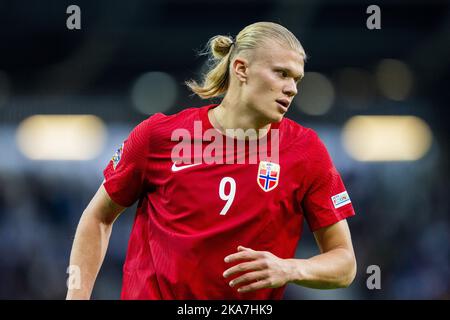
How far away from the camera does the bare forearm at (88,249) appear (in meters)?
3.32

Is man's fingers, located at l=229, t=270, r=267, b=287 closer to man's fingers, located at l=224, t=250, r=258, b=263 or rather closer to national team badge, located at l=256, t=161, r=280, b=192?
man's fingers, located at l=224, t=250, r=258, b=263

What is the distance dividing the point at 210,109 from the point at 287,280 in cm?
102

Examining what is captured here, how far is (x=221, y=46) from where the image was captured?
3686 mm

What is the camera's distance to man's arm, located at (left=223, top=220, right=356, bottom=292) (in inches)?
112

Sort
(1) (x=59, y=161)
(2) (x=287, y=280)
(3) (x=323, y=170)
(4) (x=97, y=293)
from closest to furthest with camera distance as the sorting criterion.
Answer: (2) (x=287, y=280) < (3) (x=323, y=170) < (4) (x=97, y=293) < (1) (x=59, y=161)

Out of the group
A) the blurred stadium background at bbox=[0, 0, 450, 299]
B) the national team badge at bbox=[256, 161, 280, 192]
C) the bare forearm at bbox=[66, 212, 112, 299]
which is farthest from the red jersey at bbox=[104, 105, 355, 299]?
the blurred stadium background at bbox=[0, 0, 450, 299]

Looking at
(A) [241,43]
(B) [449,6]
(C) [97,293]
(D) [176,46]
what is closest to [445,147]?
(B) [449,6]

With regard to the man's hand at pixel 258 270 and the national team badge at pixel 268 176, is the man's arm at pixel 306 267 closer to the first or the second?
the man's hand at pixel 258 270

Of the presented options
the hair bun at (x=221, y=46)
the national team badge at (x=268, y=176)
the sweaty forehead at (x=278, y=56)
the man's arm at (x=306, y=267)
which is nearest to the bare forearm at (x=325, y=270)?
the man's arm at (x=306, y=267)

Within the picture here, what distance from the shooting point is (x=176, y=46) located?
12.3 meters

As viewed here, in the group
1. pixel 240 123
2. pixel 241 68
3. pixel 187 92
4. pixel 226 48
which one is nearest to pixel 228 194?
pixel 240 123

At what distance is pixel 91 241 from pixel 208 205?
570 millimetres
